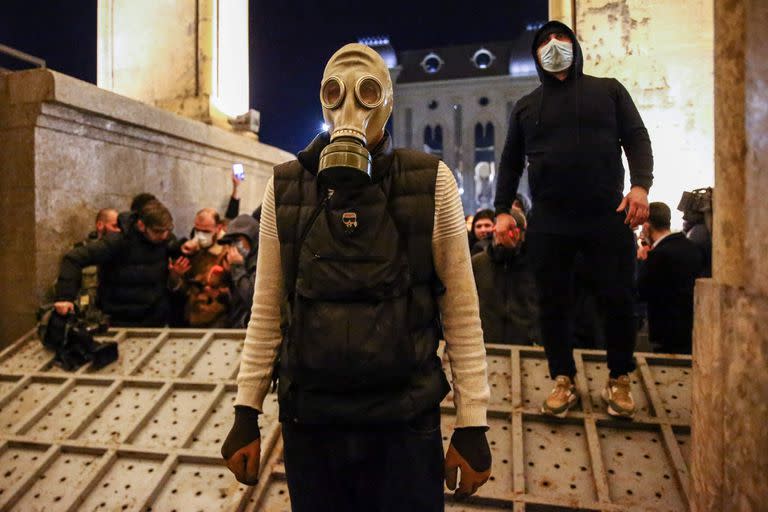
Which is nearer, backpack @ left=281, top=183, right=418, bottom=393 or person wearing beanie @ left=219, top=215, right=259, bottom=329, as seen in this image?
backpack @ left=281, top=183, right=418, bottom=393

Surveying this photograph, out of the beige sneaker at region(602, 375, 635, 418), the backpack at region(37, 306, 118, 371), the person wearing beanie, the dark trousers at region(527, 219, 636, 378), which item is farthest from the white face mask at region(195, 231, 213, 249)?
the beige sneaker at region(602, 375, 635, 418)

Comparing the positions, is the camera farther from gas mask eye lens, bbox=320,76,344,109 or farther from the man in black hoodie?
gas mask eye lens, bbox=320,76,344,109

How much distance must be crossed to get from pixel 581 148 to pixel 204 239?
4.13m

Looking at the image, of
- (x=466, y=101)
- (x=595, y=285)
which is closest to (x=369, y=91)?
(x=595, y=285)

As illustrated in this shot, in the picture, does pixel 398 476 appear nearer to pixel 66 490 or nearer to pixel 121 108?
pixel 66 490

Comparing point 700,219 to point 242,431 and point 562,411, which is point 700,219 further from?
point 242,431

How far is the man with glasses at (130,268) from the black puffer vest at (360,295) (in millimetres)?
4197

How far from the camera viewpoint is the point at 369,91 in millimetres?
1707

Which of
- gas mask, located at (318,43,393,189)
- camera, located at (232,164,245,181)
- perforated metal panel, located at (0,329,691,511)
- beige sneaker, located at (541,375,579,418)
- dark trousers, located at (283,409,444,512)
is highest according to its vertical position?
camera, located at (232,164,245,181)

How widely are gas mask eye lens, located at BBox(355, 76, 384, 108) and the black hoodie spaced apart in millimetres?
1868

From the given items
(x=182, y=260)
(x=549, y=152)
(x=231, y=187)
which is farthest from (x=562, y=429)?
(x=231, y=187)

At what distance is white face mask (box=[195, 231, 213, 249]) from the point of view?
587cm

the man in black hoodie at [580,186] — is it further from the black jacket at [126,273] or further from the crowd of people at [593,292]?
the black jacket at [126,273]

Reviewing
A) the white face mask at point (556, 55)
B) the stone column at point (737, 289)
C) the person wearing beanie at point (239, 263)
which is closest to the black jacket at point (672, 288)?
the white face mask at point (556, 55)
